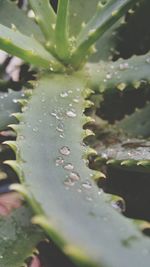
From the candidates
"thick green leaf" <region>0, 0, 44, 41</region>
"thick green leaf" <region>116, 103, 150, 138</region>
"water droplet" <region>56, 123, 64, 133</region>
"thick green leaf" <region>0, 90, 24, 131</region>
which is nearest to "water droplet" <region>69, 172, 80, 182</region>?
"water droplet" <region>56, 123, 64, 133</region>

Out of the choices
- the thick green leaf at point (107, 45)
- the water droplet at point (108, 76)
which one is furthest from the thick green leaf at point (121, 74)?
the thick green leaf at point (107, 45)

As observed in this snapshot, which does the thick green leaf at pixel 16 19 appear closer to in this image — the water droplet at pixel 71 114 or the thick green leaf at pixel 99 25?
the thick green leaf at pixel 99 25

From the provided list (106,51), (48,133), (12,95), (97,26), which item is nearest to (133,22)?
(106,51)

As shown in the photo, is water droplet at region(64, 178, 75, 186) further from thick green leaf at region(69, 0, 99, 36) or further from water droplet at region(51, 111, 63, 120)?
thick green leaf at region(69, 0, 99, 36)

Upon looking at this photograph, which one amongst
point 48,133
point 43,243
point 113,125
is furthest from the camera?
point 113,125

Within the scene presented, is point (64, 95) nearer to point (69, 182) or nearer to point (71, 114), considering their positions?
point (71, 114)

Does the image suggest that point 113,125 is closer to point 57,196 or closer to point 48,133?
point 48,133
